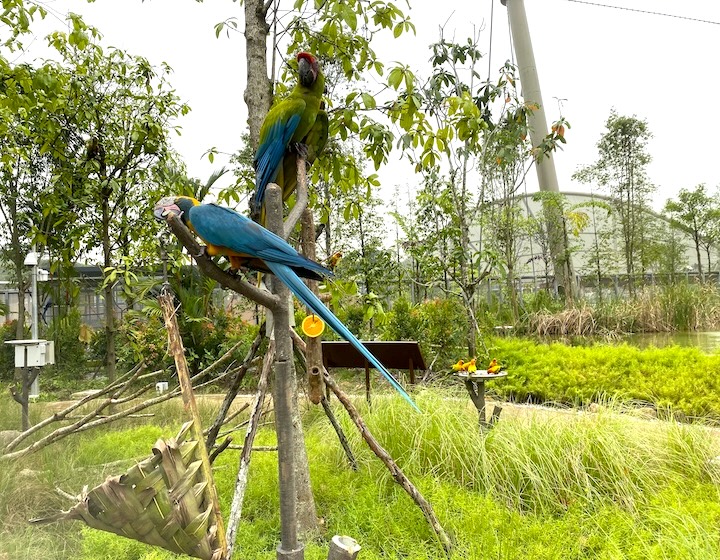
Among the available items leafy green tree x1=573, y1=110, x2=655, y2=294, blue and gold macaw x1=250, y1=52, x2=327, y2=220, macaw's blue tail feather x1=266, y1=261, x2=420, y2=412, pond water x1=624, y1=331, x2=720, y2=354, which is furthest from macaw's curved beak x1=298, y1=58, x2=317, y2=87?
leafy green tree x1=573, y1=110, x2=655, y2=294

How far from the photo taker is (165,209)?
1.05m

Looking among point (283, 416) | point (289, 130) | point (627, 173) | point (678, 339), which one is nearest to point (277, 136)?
point (289, 130)

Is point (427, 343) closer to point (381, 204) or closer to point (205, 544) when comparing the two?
point (381, 204)

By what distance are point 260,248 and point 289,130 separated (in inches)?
21.5

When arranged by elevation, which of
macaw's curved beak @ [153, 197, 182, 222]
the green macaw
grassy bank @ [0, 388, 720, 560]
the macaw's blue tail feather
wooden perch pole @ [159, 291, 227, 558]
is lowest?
grassy bank @ [0, 388, 720, 560]

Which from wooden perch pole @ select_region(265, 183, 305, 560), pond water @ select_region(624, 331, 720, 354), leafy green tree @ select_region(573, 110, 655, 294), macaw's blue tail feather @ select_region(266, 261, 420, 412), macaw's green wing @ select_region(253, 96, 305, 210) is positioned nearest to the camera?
macaw's blue tail feather @ select_region(266, 261, 420, 412)

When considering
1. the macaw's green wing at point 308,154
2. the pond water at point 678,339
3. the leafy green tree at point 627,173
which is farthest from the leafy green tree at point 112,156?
the leafy green tree at point 627,173

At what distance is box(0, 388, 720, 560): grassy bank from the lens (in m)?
2.10

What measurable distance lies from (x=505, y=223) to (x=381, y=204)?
2.92 metres

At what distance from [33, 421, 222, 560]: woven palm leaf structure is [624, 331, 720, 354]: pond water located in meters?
8.62

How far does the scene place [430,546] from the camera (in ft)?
6.98

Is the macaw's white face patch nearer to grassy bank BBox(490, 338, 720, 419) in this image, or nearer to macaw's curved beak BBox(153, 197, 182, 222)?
macaw's curved beak BBox(153, 197, 182, 222)

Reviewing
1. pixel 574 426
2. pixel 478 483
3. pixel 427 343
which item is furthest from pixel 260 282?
pixel 427 343

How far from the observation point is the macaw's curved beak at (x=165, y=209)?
3.36 feet
